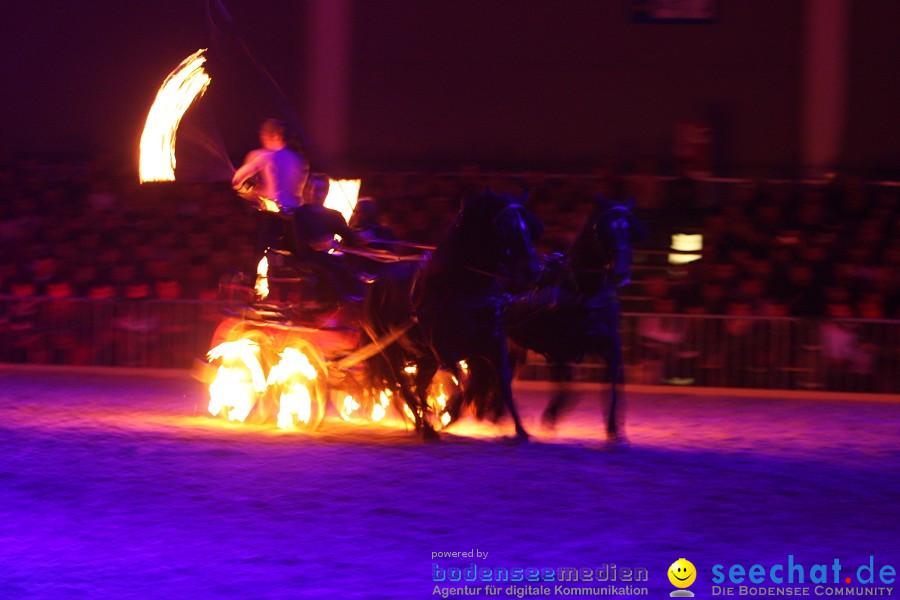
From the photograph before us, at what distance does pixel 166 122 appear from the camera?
12117 mm

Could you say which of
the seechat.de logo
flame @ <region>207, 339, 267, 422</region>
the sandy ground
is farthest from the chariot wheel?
the seechat.de logo

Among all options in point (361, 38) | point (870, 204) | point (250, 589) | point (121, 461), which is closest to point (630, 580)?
point (250, 589)

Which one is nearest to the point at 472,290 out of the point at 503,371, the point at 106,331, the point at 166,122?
the point at 503,371

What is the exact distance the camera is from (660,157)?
20.1 m

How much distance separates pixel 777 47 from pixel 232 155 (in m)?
9.15

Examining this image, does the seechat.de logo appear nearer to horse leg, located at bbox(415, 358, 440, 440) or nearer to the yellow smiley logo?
the yellow smiley logo

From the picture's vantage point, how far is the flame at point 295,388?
37.9ft

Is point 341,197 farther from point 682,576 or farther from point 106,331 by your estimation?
point 682,576

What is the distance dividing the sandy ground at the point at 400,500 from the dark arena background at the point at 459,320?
39mm

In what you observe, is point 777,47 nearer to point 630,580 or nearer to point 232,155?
point 232,155

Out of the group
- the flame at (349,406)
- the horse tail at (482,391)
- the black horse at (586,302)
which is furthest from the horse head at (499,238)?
the flame at (349,406)

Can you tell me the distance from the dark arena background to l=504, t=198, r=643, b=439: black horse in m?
0.25

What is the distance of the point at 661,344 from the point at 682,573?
336 inches

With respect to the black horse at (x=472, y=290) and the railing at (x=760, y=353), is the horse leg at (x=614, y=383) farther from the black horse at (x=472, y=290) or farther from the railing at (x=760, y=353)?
the railing at (x=760, y=353)
